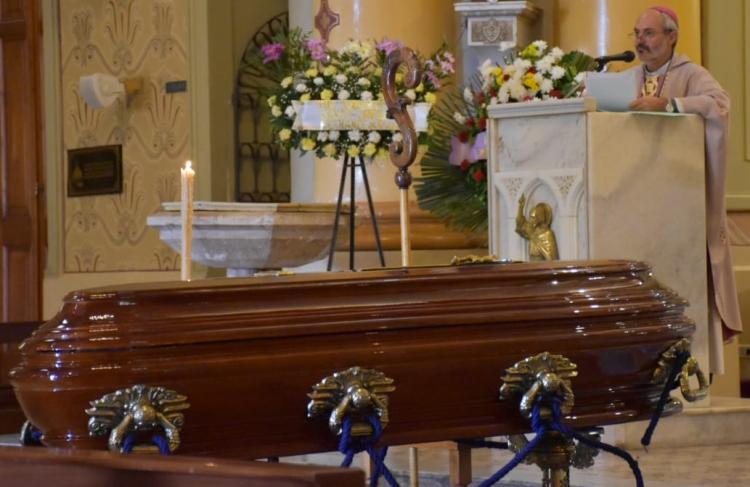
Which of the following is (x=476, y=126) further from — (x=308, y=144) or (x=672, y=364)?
(x=672, y=364)

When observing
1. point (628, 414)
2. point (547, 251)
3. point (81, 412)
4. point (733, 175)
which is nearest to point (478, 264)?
point (628, 414)

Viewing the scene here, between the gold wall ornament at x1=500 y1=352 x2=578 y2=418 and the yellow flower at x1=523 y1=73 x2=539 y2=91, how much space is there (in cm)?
471

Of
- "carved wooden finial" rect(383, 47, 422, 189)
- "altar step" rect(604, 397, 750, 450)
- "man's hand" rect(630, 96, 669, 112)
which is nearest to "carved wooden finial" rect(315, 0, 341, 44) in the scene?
"man's hand" rect(630, 96, 669, 112)

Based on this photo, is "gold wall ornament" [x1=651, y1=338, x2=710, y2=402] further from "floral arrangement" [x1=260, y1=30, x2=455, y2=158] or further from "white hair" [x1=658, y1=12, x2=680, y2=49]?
"white hair" [x1=658, y1=12, x2=680, y2=49]

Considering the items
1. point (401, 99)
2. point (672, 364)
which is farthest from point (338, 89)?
point (672, 364)

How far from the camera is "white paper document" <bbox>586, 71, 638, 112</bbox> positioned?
218 inches

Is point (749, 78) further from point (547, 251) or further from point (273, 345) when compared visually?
point (273, 345)

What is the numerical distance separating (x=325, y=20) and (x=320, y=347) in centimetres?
692

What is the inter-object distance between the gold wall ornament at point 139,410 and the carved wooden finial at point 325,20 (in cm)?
692

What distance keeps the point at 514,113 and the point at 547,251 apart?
601 millimetres

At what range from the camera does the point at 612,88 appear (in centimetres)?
558

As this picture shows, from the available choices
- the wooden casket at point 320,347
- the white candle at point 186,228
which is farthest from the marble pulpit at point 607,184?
the wooden casket at point 320,347

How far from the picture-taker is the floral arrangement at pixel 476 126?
6.36 m

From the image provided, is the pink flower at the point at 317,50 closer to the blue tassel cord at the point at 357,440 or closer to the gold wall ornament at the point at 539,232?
the gold wall ornament at the point at 539,232
